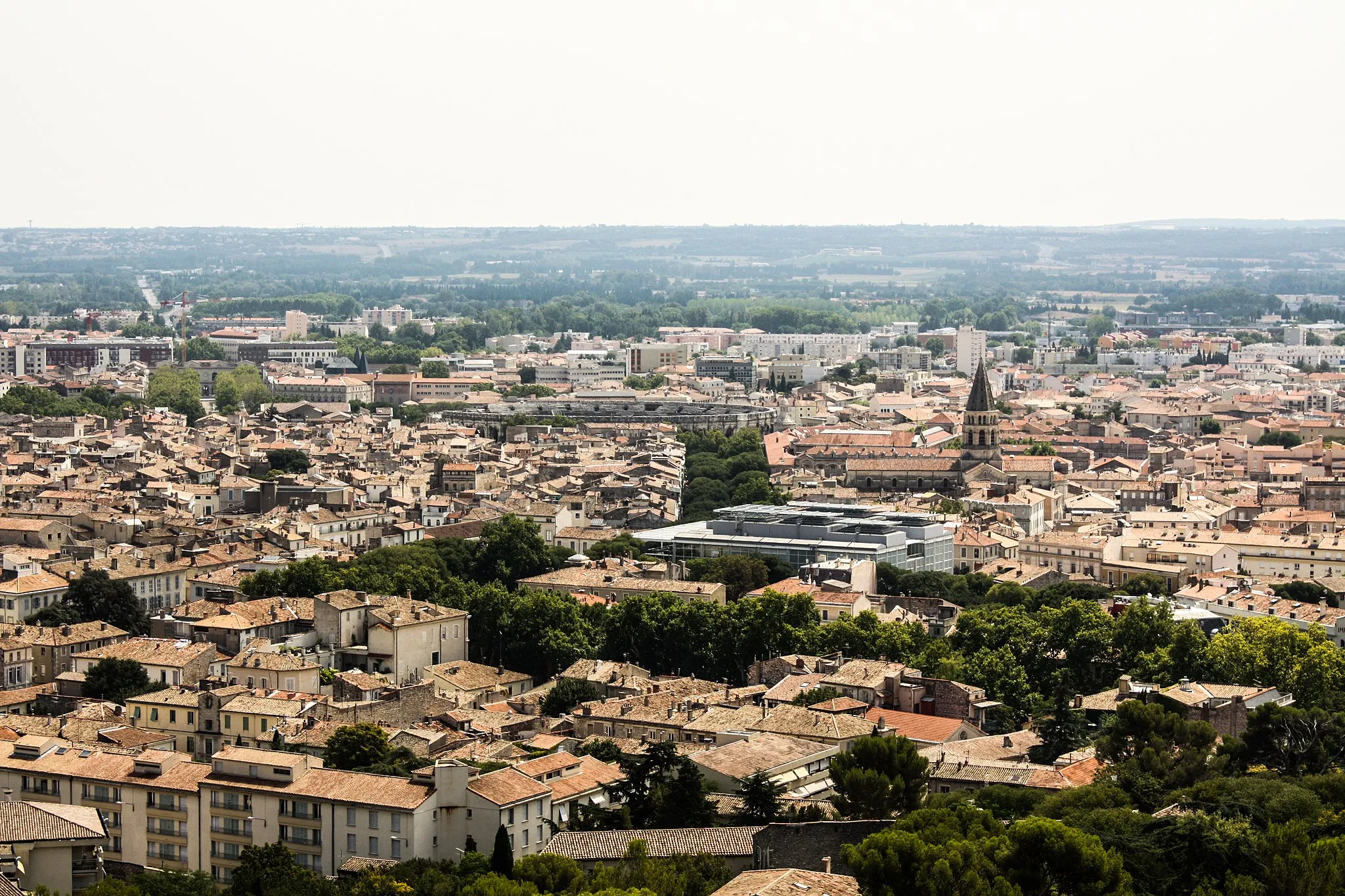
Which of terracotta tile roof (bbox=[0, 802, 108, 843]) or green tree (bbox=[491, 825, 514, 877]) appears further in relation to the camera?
terracotta tile roof (bbox=[0, 802, 108, 843])

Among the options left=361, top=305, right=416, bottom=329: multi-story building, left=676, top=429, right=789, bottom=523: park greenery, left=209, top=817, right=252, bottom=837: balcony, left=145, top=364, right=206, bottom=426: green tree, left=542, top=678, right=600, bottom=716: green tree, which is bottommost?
left=361, top=305, right=416, bottom=329: multi-story building

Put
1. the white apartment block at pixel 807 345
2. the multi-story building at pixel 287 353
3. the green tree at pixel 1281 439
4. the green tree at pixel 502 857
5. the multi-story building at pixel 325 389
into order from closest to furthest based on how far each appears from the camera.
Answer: the green tree at pixel 502 857 → the green tree at pixel 1281 439 → the multi-story building at pixel 325 389 → the multi-story building at pixel 287 353 → the white apartment block at pixel 807 345

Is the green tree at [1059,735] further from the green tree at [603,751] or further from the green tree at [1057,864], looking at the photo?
the green tree at [1057,864]

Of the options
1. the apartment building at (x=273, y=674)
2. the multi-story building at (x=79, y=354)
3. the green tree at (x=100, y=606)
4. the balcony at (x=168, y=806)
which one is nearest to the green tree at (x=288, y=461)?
the green tree at (x=100, y=606)

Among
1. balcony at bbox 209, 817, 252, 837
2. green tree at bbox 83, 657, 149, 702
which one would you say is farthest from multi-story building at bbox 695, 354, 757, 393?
balcony at bbox 209, 817, 252, 837

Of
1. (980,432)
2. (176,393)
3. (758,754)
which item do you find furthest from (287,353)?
(758,754)

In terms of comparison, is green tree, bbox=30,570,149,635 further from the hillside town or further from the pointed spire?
the pointed spire

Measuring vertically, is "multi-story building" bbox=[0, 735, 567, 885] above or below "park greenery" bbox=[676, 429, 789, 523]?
above

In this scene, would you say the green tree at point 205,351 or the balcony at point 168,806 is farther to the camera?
the green tree at point 205,351
